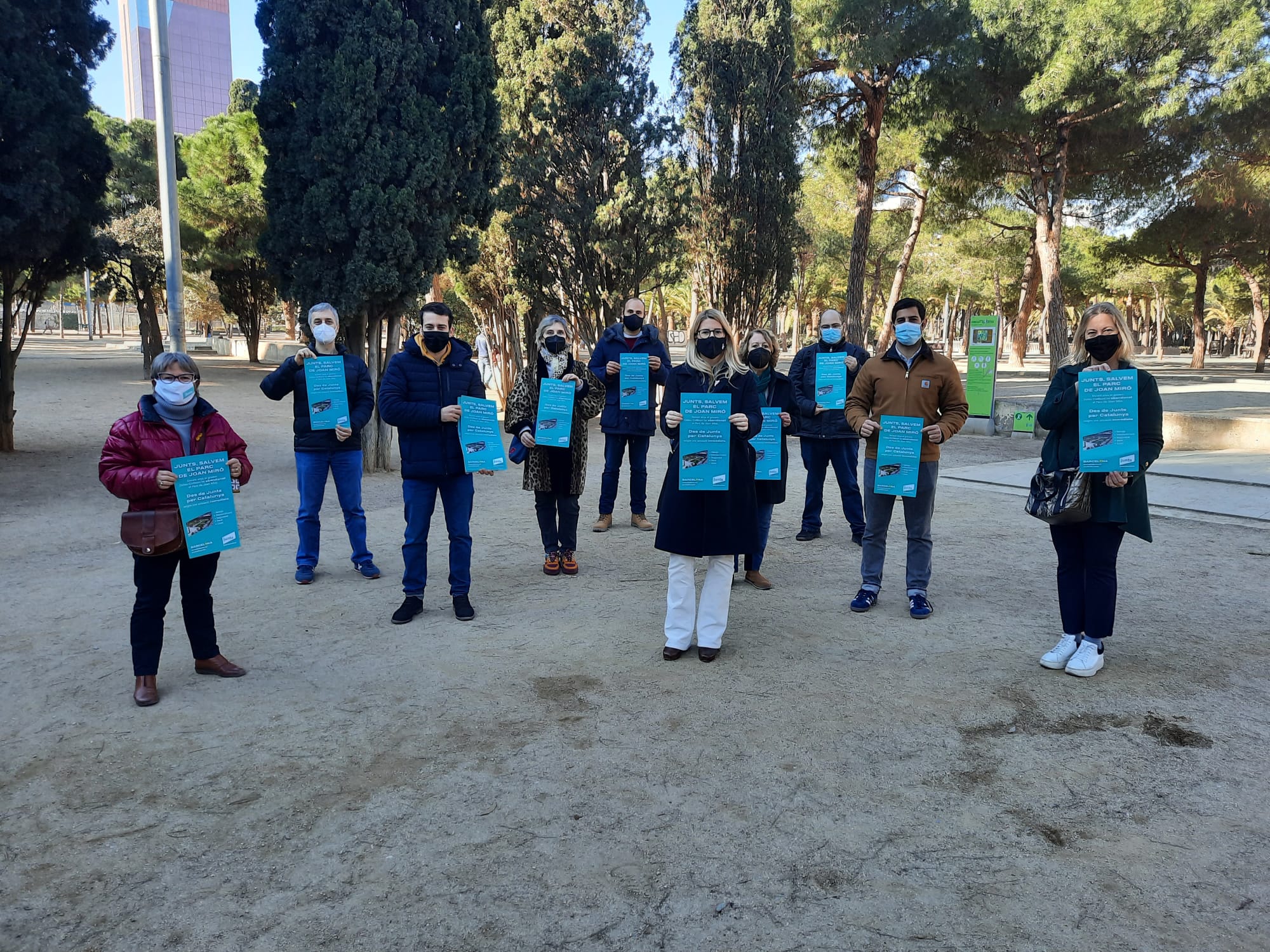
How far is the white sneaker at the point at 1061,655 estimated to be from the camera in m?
4.61

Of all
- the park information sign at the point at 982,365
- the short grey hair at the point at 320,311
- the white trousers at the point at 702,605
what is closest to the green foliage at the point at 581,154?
the park information sign at the point at 982,365

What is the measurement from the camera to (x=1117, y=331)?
4441 mm

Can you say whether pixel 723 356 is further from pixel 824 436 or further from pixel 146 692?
pixel 146 692

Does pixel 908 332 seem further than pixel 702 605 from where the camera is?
Yes

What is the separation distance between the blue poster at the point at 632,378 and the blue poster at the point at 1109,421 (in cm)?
389

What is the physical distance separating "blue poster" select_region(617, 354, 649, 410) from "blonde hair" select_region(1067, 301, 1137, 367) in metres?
3.71

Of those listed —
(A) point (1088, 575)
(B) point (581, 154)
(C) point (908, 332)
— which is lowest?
(A) point (1088, 575)

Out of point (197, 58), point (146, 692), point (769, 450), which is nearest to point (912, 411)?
point (769, 450)

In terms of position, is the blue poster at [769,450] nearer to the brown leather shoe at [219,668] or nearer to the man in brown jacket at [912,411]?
the man in brown jacket at [912,411]

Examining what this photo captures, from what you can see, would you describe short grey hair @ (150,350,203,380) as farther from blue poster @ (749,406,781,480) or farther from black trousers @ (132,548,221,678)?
blue poster @ (749,406,781,480)

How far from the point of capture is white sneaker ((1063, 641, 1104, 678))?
14.7 ft

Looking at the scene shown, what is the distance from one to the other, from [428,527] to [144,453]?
67.2 inches

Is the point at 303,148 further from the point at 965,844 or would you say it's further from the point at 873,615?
the point at 965,844

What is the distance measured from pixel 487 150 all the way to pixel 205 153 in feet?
62.2
